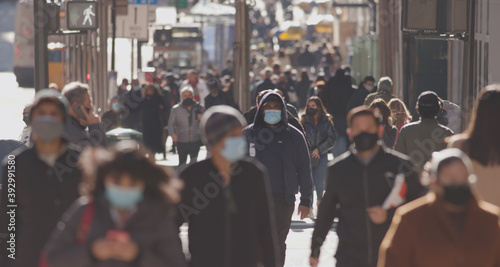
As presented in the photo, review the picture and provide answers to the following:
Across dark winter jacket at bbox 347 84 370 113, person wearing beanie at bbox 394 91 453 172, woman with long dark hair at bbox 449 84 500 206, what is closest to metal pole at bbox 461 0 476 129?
person wearing beanie at bbox 394 91 453 172

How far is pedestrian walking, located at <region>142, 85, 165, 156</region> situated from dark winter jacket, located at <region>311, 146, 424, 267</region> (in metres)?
15.0

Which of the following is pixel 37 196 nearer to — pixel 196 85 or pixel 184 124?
pixel 184 124

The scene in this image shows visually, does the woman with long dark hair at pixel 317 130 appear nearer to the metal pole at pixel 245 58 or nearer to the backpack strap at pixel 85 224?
the metal pole at pixel 245 58

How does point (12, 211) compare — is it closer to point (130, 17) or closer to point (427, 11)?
point (427, 11)

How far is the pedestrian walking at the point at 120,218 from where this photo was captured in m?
4.78

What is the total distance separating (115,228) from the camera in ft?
15.9

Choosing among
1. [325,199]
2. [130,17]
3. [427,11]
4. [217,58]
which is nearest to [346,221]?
[325,199]

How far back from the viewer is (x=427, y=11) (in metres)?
12.9

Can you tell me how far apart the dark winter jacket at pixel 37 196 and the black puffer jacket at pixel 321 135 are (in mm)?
8898

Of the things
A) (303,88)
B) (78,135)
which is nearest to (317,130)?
(78,135)

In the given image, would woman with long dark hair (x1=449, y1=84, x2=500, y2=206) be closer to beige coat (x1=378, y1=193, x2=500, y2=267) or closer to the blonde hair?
beige coat (x1=378, y1=193, x2=500, y2=267)

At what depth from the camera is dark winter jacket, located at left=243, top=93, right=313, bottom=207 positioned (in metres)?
10.1

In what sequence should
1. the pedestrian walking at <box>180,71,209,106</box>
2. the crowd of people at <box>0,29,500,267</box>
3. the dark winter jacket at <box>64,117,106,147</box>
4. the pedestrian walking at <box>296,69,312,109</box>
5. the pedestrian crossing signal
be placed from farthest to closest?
the pedestrian walking at <box>296,69,312,109</box>, the pedestrian walking at <box>180,71,209,106</box>, the pedestrian crossing signal, the dark winter jacket at <box>64,117,106,147</box>, the crowd of people at <box>0,29,500,267</box>

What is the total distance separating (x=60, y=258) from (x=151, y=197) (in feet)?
1.40
